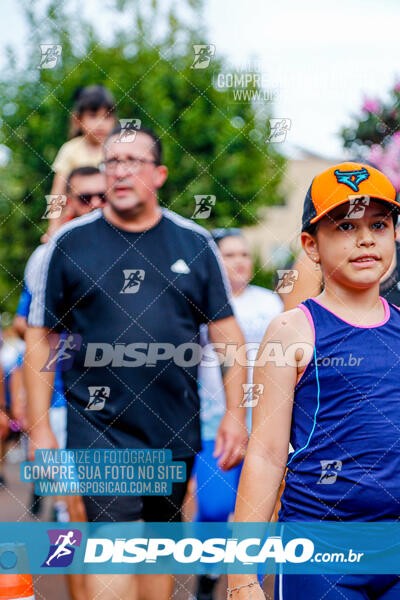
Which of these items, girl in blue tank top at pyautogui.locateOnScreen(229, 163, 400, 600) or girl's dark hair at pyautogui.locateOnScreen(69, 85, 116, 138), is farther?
girl's dark hair at pyautogui.locateOnScreen(69, 85, 116, 138)

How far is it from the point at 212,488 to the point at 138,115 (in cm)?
489

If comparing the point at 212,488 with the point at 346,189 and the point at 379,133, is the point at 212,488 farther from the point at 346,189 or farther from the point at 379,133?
the point at 346,189

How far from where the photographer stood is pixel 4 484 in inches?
312

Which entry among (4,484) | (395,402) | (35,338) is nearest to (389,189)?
(395,402)

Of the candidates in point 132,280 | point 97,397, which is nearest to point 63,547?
point 97,397

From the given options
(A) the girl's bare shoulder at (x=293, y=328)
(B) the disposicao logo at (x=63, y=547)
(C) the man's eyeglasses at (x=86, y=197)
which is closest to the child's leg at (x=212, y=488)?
(B) the disposicao logo at (x=63, y=547)

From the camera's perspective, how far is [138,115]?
25.8ft

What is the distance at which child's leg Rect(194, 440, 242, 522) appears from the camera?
378cm

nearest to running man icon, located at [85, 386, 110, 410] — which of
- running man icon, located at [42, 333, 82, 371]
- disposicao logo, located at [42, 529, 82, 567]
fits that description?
running man icon, located at [42, 333, 82, 371]

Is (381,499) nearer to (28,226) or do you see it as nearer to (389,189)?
(389,189)

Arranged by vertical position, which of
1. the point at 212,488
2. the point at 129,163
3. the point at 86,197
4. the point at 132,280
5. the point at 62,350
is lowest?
the point at 212,488

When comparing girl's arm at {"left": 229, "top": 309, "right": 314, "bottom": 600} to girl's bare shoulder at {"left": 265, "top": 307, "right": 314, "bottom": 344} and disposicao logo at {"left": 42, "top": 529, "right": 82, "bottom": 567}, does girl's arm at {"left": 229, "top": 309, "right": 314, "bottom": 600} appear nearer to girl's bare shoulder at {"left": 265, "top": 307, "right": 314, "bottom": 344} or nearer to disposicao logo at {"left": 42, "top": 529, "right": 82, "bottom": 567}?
girl's bare shoulder at {"left": 265, "top": 307, "right": 314, "bottom": 344}

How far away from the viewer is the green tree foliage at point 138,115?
439 centimetres

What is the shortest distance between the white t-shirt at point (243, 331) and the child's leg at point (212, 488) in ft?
0.40
